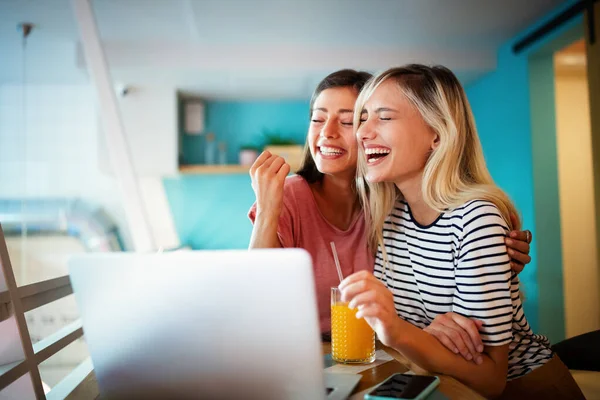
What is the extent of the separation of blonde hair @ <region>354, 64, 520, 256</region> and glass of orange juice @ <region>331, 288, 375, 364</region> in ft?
1.19

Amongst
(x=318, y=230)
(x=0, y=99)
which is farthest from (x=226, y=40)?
(x=318, y=230)

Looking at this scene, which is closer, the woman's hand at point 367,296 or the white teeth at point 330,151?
the woman's hand at point 367,296

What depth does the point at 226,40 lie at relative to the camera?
374 cm

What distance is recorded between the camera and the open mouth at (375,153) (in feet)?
4.18

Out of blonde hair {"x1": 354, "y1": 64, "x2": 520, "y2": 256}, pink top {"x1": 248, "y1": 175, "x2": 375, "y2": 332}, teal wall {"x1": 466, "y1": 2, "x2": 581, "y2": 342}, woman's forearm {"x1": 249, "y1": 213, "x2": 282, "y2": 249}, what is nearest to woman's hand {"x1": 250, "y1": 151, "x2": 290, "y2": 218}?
woman's forearm {"x1": 249, "y1": 213, "x2": 282, "y2": 249}

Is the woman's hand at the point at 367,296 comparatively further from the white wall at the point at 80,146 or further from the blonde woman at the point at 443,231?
the white wall at the point at 80,146

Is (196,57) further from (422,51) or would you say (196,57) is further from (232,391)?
(232,391)

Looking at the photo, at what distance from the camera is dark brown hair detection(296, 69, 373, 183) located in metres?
1.56

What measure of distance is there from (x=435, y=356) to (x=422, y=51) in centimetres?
350

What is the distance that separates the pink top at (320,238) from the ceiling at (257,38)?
1.86m

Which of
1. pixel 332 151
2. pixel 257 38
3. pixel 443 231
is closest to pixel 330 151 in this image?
pixel 332 151

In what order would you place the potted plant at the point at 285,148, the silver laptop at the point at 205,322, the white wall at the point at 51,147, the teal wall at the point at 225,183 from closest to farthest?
the silver laptop at the point at 205,322 → the white wall at the point at 51,147 → the potted plant at the point at 285,148 → the teal wall at the point at 225,183

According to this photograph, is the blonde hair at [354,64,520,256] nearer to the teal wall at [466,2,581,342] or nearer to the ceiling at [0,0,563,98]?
the ceiling at [0,0,563,98]

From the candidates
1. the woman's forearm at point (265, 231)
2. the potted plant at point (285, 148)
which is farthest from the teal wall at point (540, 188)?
the woman's forearm at point (265, 231)
